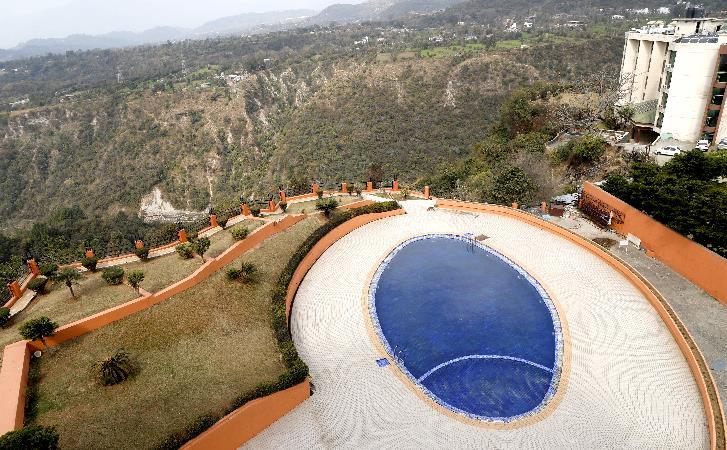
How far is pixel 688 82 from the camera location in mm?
28781

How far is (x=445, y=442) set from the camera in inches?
486

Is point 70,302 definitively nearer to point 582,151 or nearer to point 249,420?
point 249,420

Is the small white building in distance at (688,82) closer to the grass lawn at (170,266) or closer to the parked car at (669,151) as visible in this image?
the parked car at (669,151)

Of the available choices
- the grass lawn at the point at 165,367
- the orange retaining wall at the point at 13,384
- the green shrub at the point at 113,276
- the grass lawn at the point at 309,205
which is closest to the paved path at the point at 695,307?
the grass lawn at the point at 165,367

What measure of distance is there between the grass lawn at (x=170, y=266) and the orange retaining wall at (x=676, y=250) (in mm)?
17794

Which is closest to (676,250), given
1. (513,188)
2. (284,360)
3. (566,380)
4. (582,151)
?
(566,380)

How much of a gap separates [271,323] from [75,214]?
131 feet

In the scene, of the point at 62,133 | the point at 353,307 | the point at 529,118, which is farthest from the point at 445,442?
the point at 62,133

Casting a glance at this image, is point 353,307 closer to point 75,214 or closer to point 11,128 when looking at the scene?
point 75,214

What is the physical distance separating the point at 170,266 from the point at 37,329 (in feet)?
19.4

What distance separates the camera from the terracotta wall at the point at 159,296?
45.3 ft

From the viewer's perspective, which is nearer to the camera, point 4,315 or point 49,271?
point 4,315

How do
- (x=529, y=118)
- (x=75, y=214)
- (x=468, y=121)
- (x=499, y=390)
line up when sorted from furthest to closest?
(x=468, y=121) → (x=75, y=214) → (x=529, y=118) → (x=499, y=390)

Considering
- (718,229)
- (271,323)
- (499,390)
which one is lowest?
(499,390)
